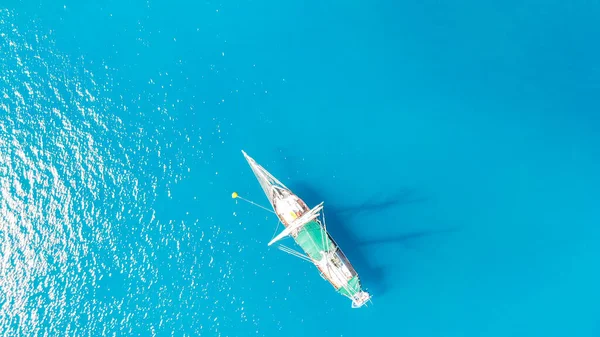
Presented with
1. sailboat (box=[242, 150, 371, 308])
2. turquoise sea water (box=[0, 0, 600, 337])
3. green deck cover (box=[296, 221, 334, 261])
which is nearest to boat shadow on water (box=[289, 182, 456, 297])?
turquoise sea water (box=[0, 0, 600, 337])

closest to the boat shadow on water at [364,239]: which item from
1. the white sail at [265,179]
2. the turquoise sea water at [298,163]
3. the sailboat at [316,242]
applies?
the turquoise sea water at [298,163]

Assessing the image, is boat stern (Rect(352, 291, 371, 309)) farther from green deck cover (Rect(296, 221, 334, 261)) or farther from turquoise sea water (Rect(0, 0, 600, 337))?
green deck cover (Rect(296, 221, 334, 261))

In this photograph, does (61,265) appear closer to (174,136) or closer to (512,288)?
(174,136)

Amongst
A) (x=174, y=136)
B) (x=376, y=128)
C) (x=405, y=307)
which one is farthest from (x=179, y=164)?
(x=405, y=307)

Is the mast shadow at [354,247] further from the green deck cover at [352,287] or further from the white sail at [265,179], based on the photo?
the white sail at [265,179]

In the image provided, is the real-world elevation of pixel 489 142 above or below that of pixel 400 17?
below

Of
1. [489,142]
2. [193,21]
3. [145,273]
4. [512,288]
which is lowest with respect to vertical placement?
[512,288]

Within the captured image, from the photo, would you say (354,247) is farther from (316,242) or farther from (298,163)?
(298,163)
